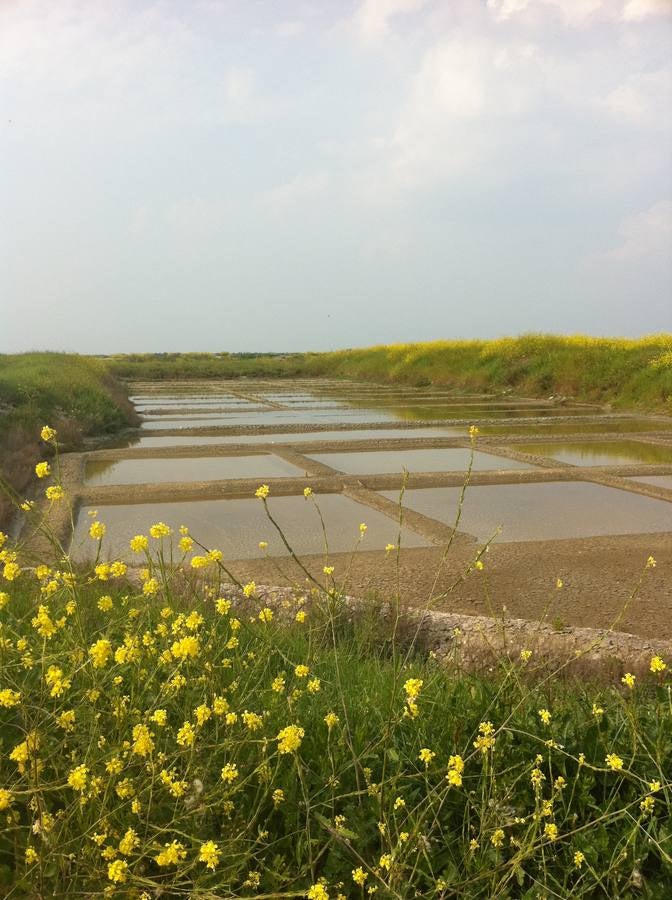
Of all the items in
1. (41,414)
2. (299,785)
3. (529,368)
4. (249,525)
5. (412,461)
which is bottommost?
(249,525)

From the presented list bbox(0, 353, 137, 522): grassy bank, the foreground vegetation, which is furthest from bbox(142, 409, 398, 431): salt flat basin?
the foreground vegetation

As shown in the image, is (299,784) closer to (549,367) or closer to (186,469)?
(186,469)

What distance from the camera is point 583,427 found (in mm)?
13117

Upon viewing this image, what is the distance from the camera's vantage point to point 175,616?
2830 mm

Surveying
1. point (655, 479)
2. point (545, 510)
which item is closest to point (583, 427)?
point (655, 479)

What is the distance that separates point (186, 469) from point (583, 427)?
23.5 ft

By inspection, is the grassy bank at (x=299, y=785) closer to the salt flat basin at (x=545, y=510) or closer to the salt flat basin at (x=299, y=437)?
the salt flat basin at (x=545, y=510)

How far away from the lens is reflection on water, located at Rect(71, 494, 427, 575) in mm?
5703

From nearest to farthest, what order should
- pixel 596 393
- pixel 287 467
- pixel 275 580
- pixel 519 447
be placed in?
1. pixel 275 580
2. pixel 287 467
3. pixel 519 447
4. pixel 596 393

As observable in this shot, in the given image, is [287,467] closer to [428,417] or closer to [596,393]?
[428,417]

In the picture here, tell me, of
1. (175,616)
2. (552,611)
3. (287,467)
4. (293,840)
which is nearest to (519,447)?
(287,467)

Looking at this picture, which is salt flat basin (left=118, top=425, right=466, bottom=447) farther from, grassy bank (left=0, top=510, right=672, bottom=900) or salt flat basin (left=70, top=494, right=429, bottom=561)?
grassy bank (left=0, top=510, right=672, bottom=900)

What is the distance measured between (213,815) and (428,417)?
1319 centimetres

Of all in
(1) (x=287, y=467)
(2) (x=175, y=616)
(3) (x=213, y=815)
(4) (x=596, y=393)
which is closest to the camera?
(3) (x=213, y=815)
